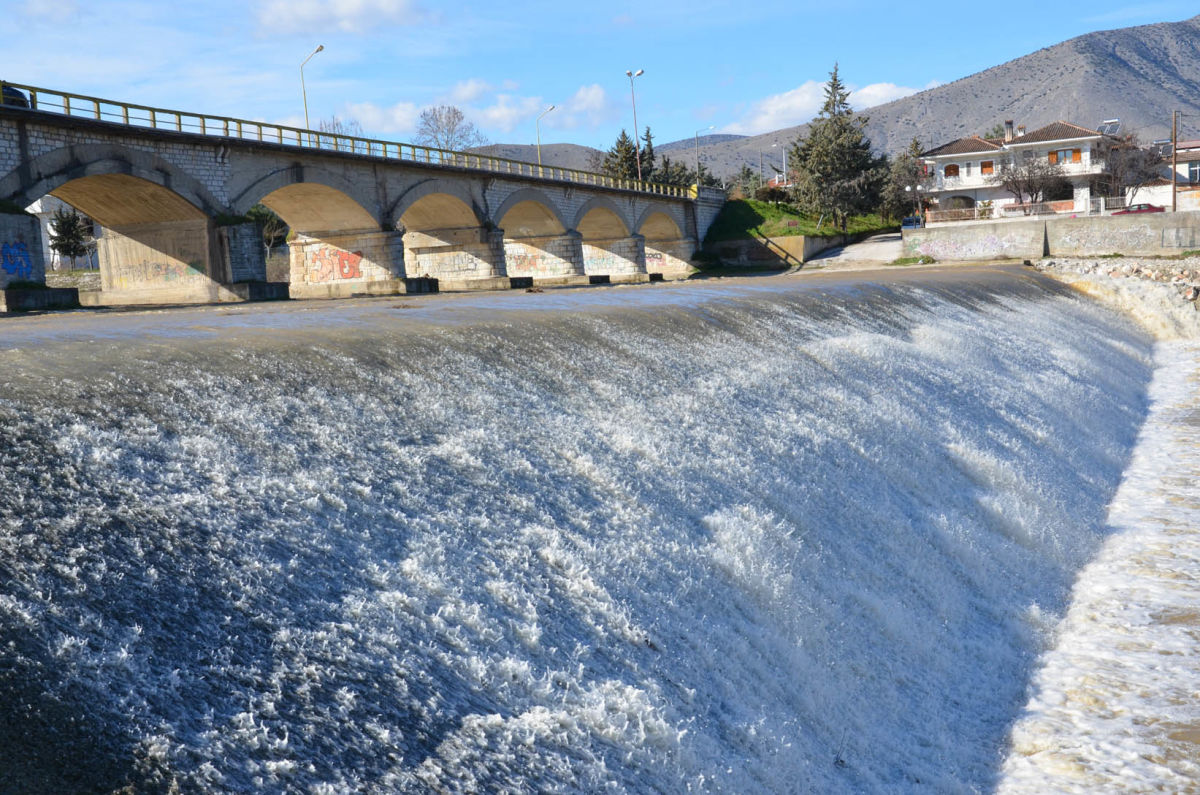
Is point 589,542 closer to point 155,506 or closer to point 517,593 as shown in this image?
point 517,593

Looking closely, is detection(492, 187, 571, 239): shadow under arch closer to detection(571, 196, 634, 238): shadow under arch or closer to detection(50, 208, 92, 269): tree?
detection(571, 196, 634, 238): shadow under arch

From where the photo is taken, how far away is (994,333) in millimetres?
20469

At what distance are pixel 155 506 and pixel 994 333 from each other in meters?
18.7

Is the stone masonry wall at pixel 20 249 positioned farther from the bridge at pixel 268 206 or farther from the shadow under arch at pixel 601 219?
the shadow under arch at pixel 601 219

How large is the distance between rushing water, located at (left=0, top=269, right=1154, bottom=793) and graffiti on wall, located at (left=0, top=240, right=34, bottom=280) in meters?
12.5

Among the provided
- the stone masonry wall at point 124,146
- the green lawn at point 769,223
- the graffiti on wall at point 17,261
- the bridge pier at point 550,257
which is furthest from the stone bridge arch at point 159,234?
the green lawn at point 769,223

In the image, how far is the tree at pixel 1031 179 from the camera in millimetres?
64812

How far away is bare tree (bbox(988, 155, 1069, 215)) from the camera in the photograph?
64.8 m

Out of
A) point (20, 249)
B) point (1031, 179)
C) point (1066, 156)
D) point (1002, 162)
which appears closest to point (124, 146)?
point (20, 249)

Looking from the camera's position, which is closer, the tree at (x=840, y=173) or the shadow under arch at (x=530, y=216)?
the shadow under arch at (x=530, y=216)

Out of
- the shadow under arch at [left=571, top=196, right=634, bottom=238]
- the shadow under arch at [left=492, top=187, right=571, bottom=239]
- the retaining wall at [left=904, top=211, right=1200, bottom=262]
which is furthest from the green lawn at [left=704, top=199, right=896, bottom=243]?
the shadow under arch at [left=492, top=187, right=571, bottom=239]

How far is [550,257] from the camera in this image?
161 feet

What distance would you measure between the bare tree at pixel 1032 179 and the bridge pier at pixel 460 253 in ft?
130

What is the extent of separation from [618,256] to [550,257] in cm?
685
